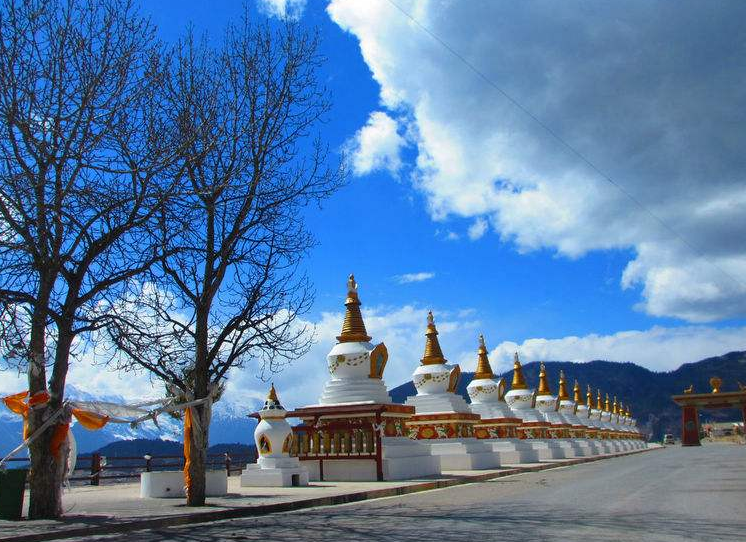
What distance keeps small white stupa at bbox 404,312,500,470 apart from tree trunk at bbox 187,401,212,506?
53.6 feet

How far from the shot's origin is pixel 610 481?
21.5 m

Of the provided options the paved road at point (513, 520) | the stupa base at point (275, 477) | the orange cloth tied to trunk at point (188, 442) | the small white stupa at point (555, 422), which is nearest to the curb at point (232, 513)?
the paved road at point (513, 520)

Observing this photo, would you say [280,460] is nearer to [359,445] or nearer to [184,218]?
[359,445]

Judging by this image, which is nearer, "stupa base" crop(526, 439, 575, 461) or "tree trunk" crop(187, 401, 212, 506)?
"tree trunk" crop(187, 401, 212, 506)

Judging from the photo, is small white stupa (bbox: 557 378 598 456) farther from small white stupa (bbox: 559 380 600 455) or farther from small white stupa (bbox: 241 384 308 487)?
small white stupa (bbox: 241 384 308 487)

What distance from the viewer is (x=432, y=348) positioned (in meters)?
34.3

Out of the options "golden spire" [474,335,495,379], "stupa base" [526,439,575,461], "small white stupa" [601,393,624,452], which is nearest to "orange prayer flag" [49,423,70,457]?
"golden spire" [474,335,495,379]

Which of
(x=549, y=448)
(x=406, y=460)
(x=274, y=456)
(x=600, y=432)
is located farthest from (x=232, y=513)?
(x=600, y=432)

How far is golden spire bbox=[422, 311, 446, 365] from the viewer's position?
110 ft

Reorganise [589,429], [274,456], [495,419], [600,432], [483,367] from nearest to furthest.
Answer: [274,456] < [495,419] < [483,367] < [589,429] < [600,432]

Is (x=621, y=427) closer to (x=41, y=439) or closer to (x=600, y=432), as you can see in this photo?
(x=600, y=432)

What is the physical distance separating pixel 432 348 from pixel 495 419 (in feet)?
20.2

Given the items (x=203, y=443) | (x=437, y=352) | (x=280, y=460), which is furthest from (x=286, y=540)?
(x=437, y=352)

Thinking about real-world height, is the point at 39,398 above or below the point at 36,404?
above
